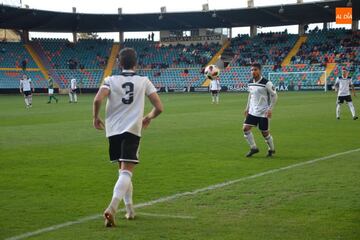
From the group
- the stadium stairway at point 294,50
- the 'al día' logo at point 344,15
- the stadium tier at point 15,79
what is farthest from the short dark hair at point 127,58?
the stadium tier at point 15,79

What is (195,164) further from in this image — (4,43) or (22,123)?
(4,43)

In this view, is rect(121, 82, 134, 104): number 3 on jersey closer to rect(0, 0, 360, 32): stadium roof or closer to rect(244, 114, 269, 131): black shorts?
rect(244, 114, 269, 131): black shorts

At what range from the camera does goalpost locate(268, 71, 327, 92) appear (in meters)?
57.7

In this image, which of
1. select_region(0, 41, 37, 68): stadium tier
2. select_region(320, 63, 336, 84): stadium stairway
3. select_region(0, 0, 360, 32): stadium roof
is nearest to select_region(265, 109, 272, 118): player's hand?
select_region(320, 63, 336, 84): stadium stairway

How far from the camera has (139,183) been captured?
909cm

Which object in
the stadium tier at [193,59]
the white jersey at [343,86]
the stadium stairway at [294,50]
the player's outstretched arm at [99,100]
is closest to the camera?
the player's outstretched arm at [99,100]

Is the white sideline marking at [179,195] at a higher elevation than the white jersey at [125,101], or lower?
lower

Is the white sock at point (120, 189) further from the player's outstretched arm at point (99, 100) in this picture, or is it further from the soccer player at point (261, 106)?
the soccer player at point (261, 106)

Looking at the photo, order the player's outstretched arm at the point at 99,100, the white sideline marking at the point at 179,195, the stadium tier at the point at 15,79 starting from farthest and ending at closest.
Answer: the stadium tier at the point at 15,79
the player's outstretched arm at the point at 99,100
the white sideline marking at the point at 179,195

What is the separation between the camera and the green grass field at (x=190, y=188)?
20.1 ft

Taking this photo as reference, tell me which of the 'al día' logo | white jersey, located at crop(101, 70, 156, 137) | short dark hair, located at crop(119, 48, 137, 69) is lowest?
white jersey, located at crop(101, 70, 156, 137)

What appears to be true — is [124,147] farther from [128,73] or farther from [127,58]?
[127,58]

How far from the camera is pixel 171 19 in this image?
7175 centimetres

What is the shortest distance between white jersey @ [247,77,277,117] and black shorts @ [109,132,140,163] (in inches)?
248
